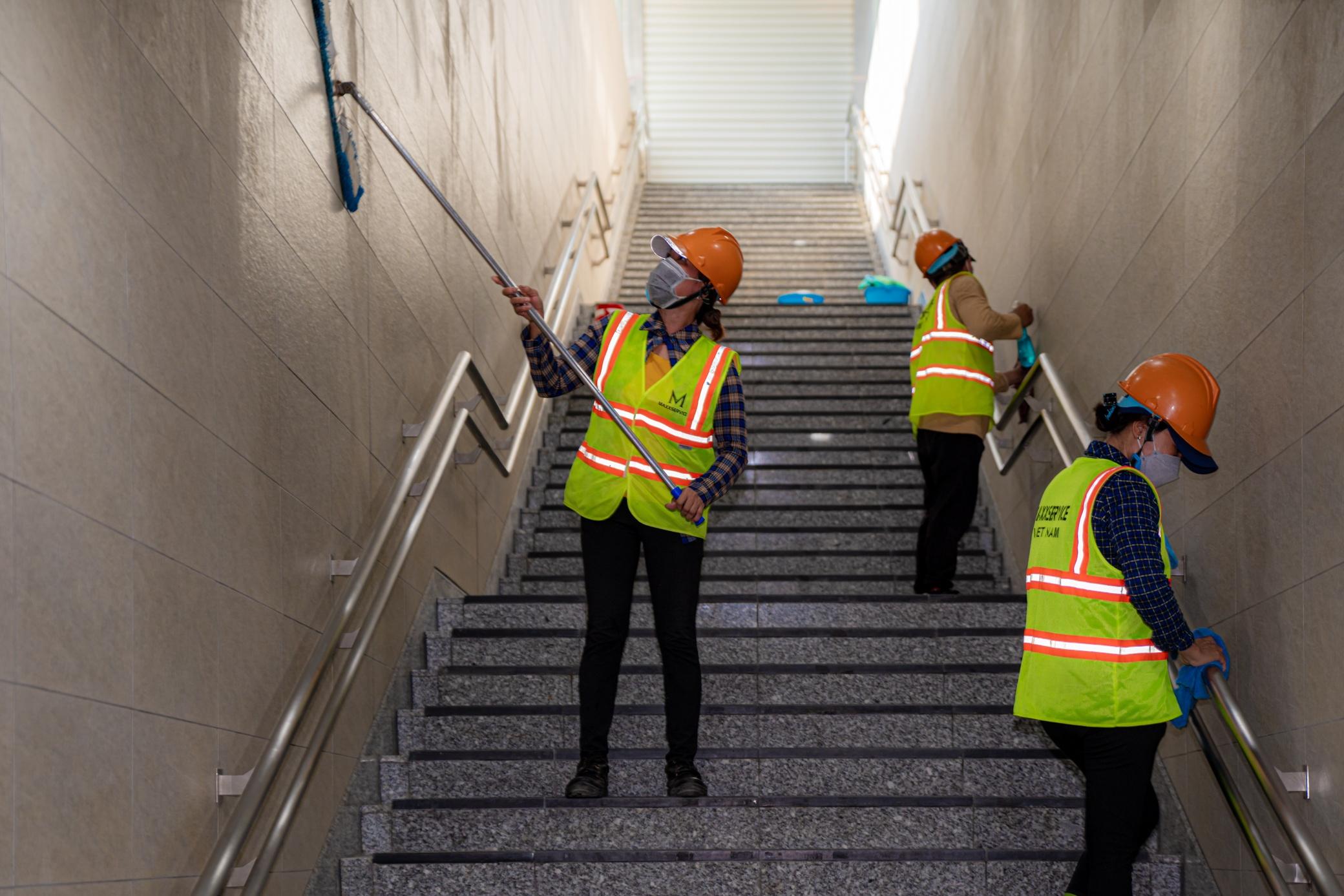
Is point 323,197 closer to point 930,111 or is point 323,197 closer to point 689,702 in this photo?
point 689,702

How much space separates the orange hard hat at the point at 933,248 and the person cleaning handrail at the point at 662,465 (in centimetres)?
182

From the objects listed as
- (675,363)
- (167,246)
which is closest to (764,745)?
(675,363)

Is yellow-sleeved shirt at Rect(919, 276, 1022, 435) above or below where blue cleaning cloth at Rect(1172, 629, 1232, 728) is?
above

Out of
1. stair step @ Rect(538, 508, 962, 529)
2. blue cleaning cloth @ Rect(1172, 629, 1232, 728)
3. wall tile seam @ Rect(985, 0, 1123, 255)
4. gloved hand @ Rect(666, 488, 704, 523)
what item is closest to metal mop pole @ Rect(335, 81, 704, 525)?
gloved hand @ Rect(666, 488, 704, 523)

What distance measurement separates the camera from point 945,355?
5.18m

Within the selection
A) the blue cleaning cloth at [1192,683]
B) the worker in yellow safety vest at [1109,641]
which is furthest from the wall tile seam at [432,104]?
the blue cleaning cloth at [1192,683]

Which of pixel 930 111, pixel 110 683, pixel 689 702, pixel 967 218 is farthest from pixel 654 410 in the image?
pixel 930 111

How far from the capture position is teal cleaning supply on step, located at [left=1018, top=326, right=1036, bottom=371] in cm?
561

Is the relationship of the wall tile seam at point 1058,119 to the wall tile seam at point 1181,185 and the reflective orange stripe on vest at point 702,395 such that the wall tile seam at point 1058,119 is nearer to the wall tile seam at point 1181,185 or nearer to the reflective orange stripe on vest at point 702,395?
the wall tile seam at point 1181,185

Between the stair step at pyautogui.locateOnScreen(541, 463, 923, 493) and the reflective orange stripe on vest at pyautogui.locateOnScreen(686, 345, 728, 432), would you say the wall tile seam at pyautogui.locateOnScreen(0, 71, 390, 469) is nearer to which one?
the reflective orange stripe on vest at pyautogui.locateOnScreen(686, 345, 728, 432)

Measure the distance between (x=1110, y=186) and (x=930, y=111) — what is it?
15.2 ft

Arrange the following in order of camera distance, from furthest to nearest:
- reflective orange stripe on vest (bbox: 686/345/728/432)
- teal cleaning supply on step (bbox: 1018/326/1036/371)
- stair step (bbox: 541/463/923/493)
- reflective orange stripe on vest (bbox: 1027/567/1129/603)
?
stair step (bbox: 541/463/923/493)
teal cleaning supply on step (bbox: 1018/326/1036/371)
reflective orange stripe on vest (bbox: 686/345/728/432)
reflective orange stripe on vest (bbox: 1027/567/1129/603)

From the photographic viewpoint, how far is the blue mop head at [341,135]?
3535 millimetres

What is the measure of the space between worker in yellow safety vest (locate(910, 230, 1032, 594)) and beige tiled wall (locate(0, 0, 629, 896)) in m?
1.94
